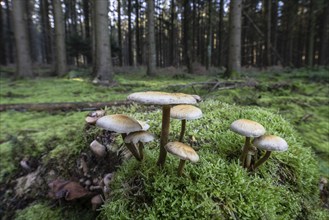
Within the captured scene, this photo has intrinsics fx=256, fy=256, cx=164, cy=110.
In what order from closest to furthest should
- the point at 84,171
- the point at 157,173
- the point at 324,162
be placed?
the point at 157,173 < the point at 84,171 < the point at 324,162

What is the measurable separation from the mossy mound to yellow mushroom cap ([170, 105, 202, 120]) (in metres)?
0.43

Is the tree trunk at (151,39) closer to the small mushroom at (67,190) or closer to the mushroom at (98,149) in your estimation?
the mushroom at (98,149)

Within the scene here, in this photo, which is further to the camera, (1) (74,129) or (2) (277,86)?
(2) (277,86)

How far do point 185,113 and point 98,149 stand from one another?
1.21m

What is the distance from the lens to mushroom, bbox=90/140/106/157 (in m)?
2.35

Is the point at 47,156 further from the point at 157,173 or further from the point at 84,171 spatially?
the point at 157,173

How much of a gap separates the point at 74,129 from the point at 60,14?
9459mm

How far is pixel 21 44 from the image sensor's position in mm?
10906

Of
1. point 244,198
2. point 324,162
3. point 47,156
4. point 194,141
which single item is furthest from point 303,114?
point 47,156

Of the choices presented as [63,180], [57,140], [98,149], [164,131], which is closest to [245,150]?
[164,131]

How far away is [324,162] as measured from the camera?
2744 millimetres

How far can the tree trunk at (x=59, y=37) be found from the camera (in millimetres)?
11016

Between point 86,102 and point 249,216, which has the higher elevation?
point 86,102

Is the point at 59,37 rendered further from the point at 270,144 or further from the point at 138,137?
the point at 270,144
